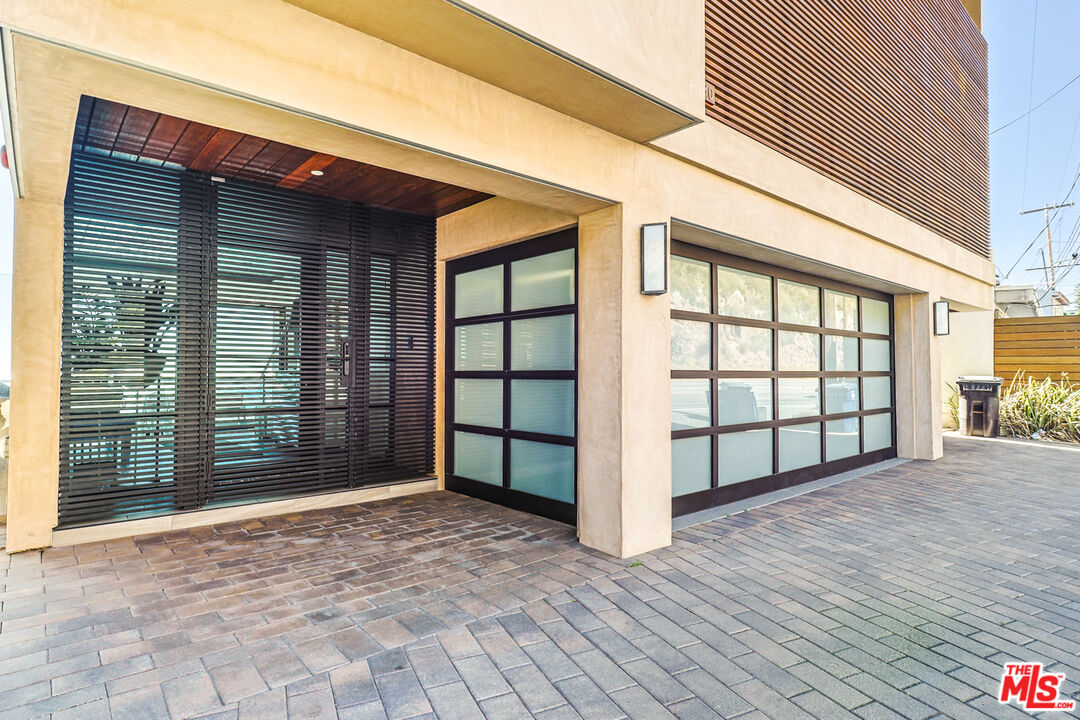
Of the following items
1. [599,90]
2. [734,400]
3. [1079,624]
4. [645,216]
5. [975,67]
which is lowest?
[1079,624]

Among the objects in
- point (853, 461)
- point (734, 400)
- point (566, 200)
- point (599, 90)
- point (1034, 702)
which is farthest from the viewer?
point (853, 461)

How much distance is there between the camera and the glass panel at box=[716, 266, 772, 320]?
5.58 meters

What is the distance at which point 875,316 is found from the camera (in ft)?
26.3

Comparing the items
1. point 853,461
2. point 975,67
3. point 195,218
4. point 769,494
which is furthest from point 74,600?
point 975,67

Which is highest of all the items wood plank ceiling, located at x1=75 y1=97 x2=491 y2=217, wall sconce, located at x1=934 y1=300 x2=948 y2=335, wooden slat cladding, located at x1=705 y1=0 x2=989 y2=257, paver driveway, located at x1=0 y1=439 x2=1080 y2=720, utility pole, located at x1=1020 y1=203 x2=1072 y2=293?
utility pole, located at x1=1020 y1=203 x2=1072 y2=293

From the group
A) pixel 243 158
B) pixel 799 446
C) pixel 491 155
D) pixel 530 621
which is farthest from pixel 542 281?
pixel 799 446

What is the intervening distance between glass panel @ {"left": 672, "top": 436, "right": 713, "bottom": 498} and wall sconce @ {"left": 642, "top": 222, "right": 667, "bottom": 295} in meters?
1.64

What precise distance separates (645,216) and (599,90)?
1.07m

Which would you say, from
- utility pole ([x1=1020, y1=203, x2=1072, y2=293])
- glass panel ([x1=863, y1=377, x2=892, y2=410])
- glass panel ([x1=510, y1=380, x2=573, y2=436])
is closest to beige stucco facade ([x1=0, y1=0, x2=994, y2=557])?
glass panel ([x1=510, y1=380, x2=573, y2=436])

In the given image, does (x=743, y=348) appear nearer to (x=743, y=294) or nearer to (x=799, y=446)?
(x=743, y=294)

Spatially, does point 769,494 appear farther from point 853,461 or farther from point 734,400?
point 853,461

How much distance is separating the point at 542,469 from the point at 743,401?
2293 mm

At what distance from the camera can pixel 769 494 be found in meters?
5.93

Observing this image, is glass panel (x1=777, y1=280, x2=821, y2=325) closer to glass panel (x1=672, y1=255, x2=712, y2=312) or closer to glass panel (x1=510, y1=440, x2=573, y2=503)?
glass panel (x1=672, y1=255, x2=712, y2=312)
